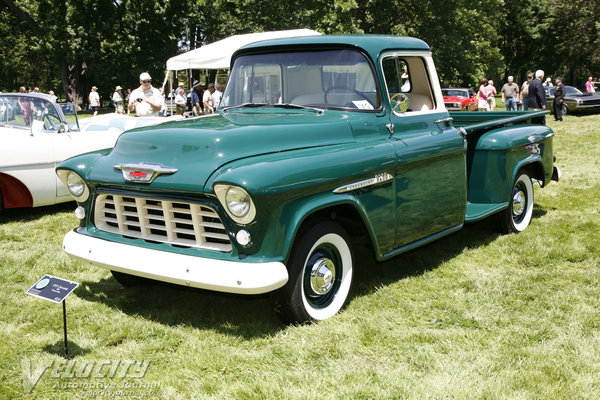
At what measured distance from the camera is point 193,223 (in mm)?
3557

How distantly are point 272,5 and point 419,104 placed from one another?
24.0m

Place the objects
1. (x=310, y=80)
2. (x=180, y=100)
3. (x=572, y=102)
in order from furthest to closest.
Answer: (x=572, y=102)
(x=180, y=100)
(x=310, y=80)

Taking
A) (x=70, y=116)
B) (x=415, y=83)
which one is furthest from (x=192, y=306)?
(x=70, y=116)

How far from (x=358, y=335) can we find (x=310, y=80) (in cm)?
197

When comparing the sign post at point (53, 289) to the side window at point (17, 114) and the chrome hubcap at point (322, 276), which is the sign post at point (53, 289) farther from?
the side window at point (17, 114)

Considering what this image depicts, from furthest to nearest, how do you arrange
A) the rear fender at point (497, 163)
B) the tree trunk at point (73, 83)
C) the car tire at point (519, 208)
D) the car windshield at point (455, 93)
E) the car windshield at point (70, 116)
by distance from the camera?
the tree trunk at point (73, 83) → the car windshield at point (455, 93) → the car windshield at point (70, 116) → the car tire at point (519, 208) → the rear fender at point (497, 163)

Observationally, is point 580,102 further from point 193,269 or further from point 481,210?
point 193,269

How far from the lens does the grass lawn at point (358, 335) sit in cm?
312

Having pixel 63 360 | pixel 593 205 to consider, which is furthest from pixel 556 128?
pixel 63 360

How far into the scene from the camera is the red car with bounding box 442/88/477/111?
2473 centimetres

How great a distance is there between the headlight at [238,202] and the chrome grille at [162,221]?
0.15 m

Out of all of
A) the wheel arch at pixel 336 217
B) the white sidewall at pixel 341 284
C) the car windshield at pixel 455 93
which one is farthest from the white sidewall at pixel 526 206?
the car windshield at pixel 455 93

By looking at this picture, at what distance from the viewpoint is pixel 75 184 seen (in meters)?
4.19

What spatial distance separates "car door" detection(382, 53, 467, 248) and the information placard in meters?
2.26
